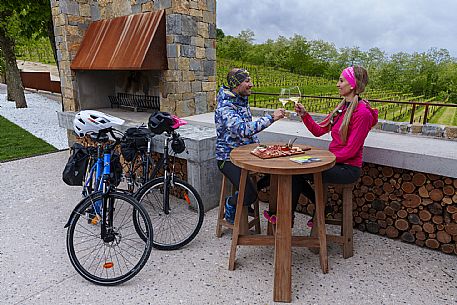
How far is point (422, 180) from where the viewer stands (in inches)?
→ 108

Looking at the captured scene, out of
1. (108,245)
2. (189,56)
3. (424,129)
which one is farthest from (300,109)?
(189,56)

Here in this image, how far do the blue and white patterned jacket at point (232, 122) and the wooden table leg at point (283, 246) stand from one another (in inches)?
18.4

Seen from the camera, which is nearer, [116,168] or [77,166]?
[116,168]

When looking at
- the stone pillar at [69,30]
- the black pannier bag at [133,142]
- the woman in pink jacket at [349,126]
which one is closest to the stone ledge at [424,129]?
the woman in pink jacket at [349,126]

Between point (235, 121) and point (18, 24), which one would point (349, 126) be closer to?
point (235, 121)

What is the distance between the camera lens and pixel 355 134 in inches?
94.0

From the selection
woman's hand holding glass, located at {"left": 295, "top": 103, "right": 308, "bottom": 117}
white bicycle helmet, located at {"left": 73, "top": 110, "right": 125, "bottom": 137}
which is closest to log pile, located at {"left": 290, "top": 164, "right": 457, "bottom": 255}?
woman's hand holding glass, located at {"left": 295, "top": 103, "right": 308, "bottom": 117}

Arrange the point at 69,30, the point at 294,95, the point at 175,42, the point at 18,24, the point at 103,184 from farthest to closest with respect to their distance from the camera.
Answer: the point at 18,24 → the point at 69,30 → the point at 175,42 → the point at 103,184 → the point at 294,95

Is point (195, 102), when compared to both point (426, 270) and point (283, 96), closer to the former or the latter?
point (283, 96)

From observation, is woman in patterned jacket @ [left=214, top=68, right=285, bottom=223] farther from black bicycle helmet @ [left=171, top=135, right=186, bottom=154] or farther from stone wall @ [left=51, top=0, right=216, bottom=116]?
stone wall @ [left=51, top=0, right=216, bottom=116]

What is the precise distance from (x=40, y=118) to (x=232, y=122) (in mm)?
9686

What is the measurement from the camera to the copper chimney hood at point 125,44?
14.1 feet

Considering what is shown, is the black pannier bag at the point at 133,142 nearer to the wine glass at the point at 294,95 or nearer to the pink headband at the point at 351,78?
the wine glass at the point at 294,95

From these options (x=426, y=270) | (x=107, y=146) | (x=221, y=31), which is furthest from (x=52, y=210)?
(x=221, y=31)
